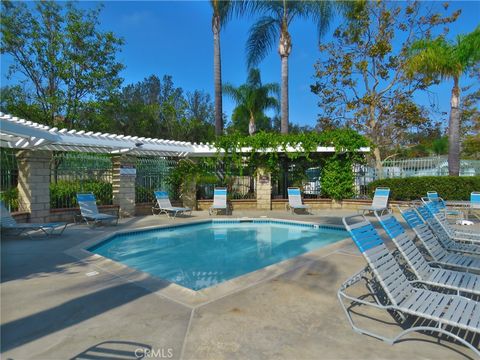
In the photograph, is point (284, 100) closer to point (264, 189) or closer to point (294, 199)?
point (264, 189)

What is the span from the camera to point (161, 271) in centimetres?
645

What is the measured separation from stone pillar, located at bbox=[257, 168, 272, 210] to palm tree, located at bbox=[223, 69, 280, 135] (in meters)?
11.0

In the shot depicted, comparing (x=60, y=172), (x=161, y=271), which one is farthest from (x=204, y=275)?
(x=60, y=172)

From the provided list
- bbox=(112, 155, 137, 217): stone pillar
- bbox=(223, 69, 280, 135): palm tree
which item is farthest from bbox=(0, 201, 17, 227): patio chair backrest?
bbox=(223, 69, 280, 135): palm tree


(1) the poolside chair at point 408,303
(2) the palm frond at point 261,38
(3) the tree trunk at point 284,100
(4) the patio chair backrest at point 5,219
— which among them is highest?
(2) the palm frond at point 261,38

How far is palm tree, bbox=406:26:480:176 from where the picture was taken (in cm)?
1372

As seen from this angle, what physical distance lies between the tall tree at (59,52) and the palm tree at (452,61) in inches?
623

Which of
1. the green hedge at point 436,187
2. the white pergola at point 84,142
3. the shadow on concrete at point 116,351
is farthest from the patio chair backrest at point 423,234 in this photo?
the green hedge at point 436,187

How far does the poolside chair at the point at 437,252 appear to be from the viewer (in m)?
4.51

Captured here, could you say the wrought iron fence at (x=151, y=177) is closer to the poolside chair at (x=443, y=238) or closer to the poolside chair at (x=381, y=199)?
the poolside chair at (x=381, y=199)

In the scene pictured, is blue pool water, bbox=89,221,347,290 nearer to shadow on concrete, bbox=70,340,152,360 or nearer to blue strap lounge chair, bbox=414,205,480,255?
shadow on concrete, bbox=70,340,152,360

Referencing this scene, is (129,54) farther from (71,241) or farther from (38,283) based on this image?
(38,283)

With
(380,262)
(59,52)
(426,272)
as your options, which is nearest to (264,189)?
(426,272)

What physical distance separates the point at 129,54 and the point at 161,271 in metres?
16.4
